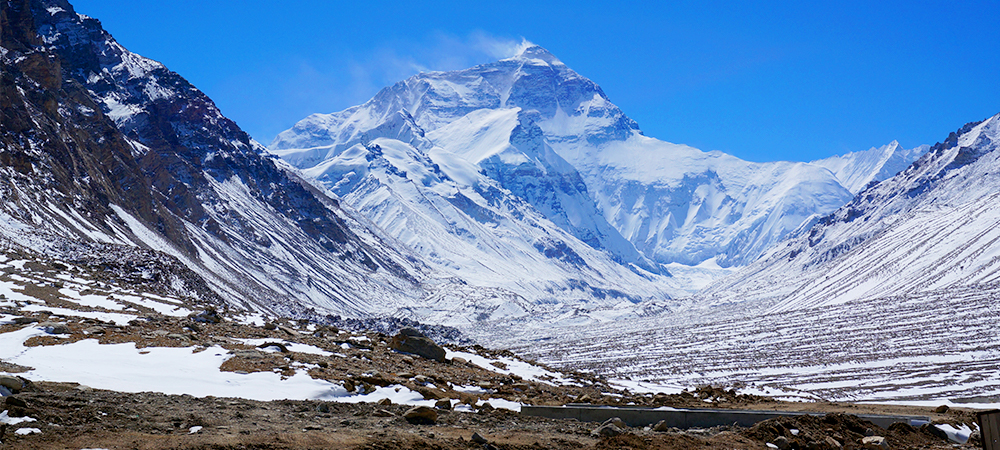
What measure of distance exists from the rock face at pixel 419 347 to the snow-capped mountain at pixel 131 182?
36.1 meters

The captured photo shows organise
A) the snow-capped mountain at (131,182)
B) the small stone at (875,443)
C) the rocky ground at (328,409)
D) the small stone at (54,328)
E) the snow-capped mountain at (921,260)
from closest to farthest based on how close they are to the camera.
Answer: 1. the rocky ground at (328,409)
2. the small stone at (875,443)
3. the small stone at (54,328)
4. the snow-capped mountain at (131,182)
5. the snow-capped mountain at (921,260)

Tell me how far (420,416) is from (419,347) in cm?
1553

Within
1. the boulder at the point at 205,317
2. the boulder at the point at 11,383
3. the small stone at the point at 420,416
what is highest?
the boulder at the point at 205,317

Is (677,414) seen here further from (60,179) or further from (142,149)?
(142,149)

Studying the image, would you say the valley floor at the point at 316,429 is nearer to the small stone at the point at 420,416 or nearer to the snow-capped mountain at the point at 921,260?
the small stone at the point at 420,416

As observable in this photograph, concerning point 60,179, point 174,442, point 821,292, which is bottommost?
point 174,442

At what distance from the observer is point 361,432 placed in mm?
15250

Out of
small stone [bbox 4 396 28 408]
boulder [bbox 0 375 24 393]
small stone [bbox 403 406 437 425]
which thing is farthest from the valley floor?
boulder [bbox 0 375 24 393]

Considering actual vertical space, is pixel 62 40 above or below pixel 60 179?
above

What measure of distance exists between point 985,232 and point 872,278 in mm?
20951

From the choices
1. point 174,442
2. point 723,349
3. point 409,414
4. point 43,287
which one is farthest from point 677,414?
point 723,349

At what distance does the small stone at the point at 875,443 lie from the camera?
56.8 feet

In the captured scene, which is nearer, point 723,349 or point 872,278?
point 723,349

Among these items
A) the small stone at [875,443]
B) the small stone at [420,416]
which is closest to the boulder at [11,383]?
the small stone at [420,416]
